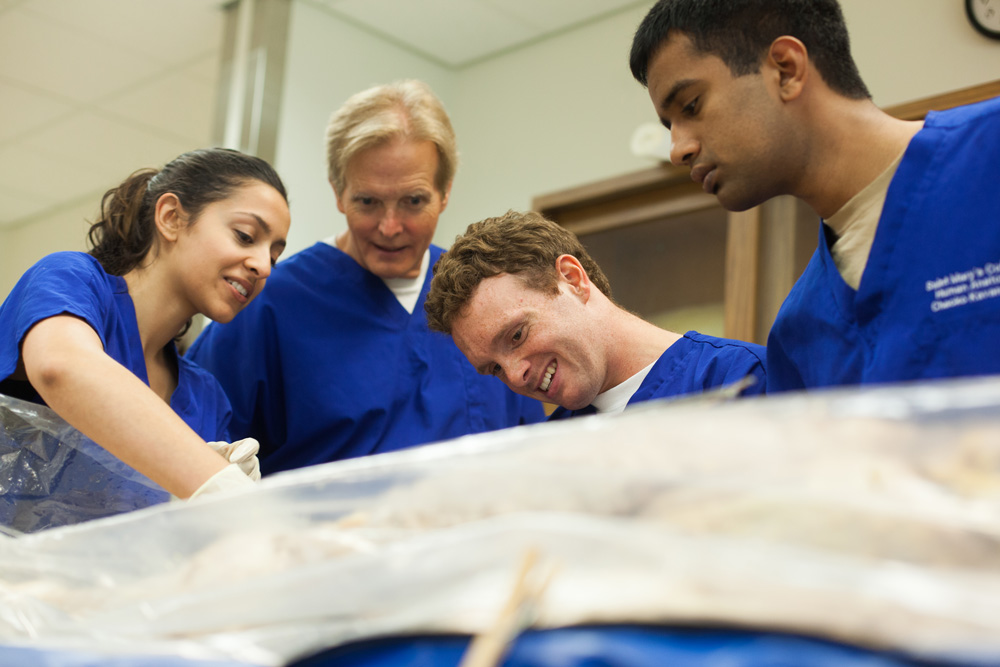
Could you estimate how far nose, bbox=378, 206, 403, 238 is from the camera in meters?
1.59

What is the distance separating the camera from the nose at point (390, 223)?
159 cm

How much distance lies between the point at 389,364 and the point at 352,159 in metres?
0.36

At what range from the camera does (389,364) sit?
1599 millimetres

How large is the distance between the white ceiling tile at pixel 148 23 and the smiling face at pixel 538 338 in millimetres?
2326

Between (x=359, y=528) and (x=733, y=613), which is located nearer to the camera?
(x=733, y=613)

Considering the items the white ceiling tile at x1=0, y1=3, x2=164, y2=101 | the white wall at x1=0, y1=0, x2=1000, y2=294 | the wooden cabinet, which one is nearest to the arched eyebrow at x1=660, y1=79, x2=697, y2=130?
the wooden cabinet

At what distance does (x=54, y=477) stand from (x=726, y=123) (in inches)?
32.6

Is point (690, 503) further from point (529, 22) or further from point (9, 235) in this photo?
point (9, 235)

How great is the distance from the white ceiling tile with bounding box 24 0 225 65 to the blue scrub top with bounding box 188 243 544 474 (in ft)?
6.21

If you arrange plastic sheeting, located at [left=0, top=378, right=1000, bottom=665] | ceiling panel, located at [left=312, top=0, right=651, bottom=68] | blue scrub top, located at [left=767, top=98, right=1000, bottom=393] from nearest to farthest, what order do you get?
plastic sheeting, located at [left=0, top=378, right=1000, bottom=665], blue scrub top, located at [left=767, top=98, right=1000, bottom=393], ceiling panel, located at [left=312, top=0, right=651, bottom=68]

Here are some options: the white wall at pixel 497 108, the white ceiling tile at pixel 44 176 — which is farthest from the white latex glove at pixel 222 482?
the white ceiling tile at pixel 44 176

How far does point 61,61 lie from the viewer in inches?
131

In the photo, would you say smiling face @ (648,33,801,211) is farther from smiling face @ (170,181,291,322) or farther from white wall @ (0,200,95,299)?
white wall @ (0,200,95,299)

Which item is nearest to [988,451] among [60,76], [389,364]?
[389,364]
